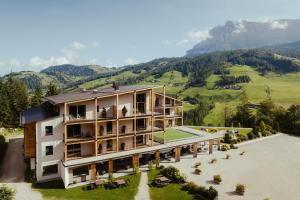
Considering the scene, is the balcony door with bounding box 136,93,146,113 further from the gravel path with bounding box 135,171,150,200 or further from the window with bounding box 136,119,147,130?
the gravel path with bounding box 135,171,150,200

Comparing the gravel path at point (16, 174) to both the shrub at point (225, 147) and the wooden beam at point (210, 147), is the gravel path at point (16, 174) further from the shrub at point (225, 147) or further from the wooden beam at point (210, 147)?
the shrub at point (225, 147)

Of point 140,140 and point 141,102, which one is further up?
point 141,102

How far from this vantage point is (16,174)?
145ft

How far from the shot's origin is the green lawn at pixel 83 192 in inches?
1449

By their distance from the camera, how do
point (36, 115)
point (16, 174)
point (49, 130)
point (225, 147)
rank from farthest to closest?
1. point (225, 147)
2. point (36, 115)
3. point (16, 174)
4. point (49, 130)

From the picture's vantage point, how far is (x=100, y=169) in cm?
4591

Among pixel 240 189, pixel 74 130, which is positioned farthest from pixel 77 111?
pixel 240 189

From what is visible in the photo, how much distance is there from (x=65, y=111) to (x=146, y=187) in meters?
15.2

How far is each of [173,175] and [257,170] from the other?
48.2ft

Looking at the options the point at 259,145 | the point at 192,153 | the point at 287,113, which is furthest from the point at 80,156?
the point at 287,113

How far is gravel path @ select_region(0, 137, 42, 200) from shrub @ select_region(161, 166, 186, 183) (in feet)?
56.5

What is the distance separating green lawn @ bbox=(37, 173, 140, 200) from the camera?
121ft

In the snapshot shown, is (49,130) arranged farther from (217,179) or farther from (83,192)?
(217,179)

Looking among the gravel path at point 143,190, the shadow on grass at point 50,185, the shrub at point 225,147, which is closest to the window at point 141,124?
the gravel path at point 143,190
